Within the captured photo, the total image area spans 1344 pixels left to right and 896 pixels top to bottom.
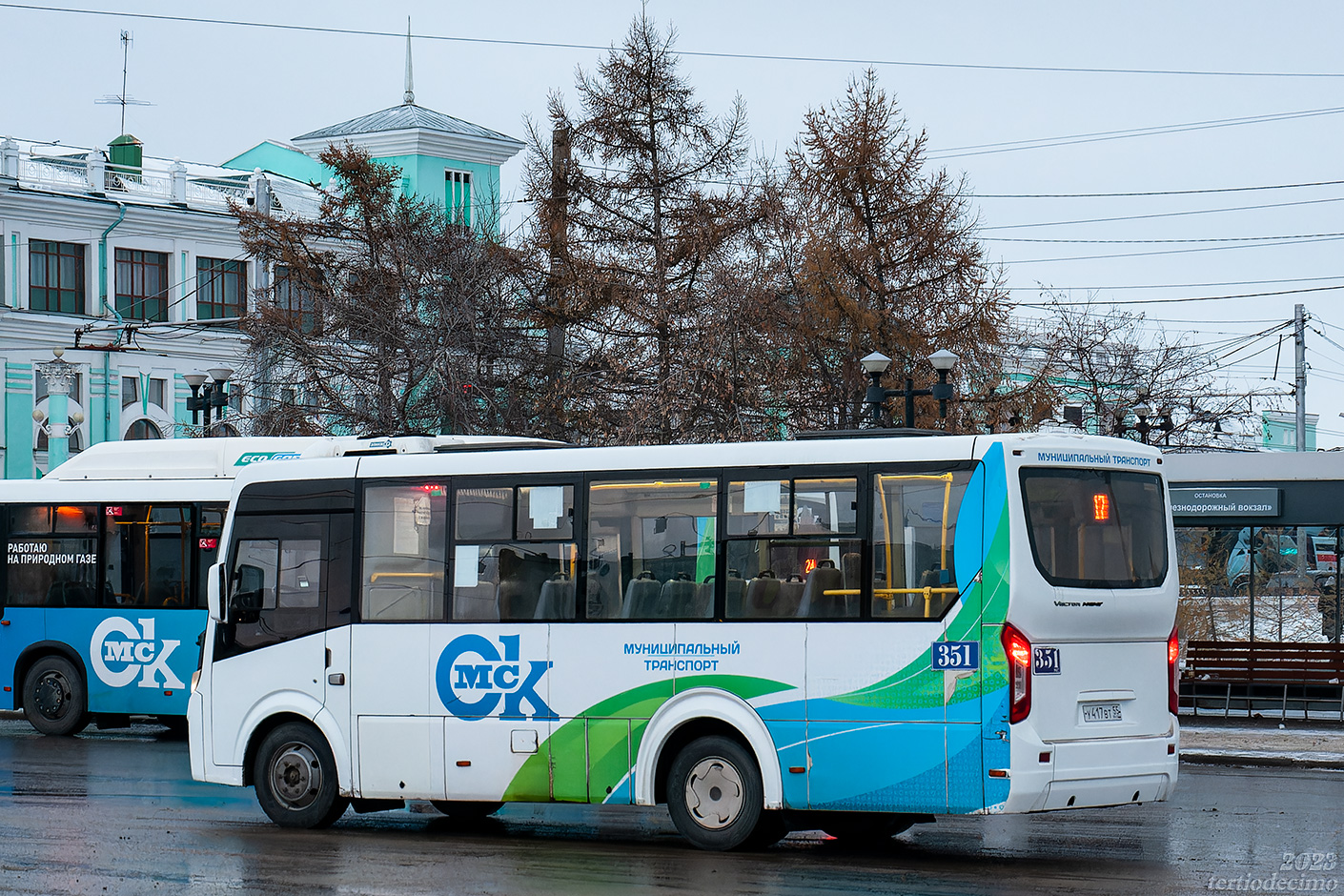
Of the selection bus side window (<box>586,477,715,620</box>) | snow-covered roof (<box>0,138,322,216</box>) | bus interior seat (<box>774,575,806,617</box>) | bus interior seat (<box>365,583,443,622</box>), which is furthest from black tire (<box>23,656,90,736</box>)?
snow-covered roof (<box>0,138,322,216</box>)

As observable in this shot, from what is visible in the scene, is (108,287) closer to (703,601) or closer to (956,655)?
(703,601)

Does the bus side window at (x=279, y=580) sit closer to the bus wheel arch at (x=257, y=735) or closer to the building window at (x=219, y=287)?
the bus wheel arch at (x=257, y=735)

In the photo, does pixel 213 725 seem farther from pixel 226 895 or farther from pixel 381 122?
pixel 381 122

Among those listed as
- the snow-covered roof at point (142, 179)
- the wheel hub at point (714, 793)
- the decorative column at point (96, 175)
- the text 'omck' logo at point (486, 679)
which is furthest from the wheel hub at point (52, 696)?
the decorative column at point (96, 175)

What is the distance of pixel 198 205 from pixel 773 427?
29.7m

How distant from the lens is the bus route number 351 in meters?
10.9

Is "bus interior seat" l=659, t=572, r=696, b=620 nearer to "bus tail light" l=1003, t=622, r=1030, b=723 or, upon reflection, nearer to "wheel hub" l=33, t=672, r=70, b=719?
"bus tail light" l=1003, t=622, r=1030, b=723

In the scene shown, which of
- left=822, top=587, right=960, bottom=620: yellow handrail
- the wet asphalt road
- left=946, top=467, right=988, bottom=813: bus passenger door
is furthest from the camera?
left=822, top=587, right=960, bottom=620: yellow handrail

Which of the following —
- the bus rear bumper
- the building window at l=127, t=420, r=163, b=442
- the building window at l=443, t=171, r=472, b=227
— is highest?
the building window at l=443, t=171, r=472, b=227

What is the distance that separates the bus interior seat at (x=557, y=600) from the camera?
40.9 feet

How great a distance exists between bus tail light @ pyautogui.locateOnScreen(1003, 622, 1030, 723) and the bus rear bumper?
0.49 feet

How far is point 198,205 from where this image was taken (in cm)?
5559

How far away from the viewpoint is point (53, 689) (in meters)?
21.9

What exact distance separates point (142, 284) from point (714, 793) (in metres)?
46.1
